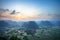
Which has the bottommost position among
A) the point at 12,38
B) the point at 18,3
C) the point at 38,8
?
the point at 12,38

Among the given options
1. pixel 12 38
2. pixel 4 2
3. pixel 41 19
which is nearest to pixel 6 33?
pixel 12 38

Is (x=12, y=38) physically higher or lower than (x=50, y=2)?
lower

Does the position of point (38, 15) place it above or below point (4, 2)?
below

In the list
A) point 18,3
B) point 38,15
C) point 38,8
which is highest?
point 18,3

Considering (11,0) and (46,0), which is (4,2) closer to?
(11,0)

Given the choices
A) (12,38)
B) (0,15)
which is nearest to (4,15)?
(0,15)

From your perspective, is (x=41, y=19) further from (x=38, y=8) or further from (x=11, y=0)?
(x=11, y=0)

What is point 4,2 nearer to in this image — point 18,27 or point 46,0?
point 18,27
